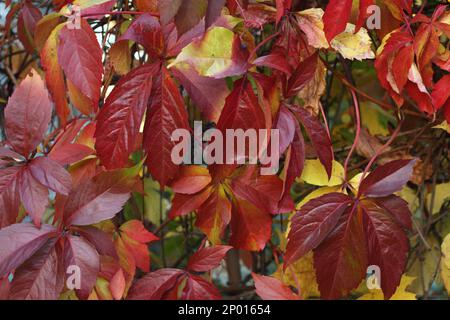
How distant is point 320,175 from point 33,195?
1.00 ft

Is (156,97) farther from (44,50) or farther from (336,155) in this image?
(336,155)

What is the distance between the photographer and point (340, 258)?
63 centimetres

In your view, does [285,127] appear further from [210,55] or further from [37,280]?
[37,280]

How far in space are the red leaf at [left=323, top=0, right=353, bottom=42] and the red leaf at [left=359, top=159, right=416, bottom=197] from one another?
0.15 m

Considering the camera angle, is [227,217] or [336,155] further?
[336,155]

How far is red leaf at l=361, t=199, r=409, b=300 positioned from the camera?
620 mm

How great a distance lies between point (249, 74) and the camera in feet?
2.03

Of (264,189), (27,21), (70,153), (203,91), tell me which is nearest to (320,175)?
(264,189)

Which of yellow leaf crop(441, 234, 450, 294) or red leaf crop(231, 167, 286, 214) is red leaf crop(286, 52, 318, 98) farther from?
yellow leaf crop(441, 234, 450, 294)

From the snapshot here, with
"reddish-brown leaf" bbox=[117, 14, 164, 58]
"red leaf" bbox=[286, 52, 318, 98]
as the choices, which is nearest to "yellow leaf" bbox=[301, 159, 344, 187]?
"red leaf" bbox=[286, 52, 318, 98]

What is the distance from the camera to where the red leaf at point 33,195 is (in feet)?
1.95
